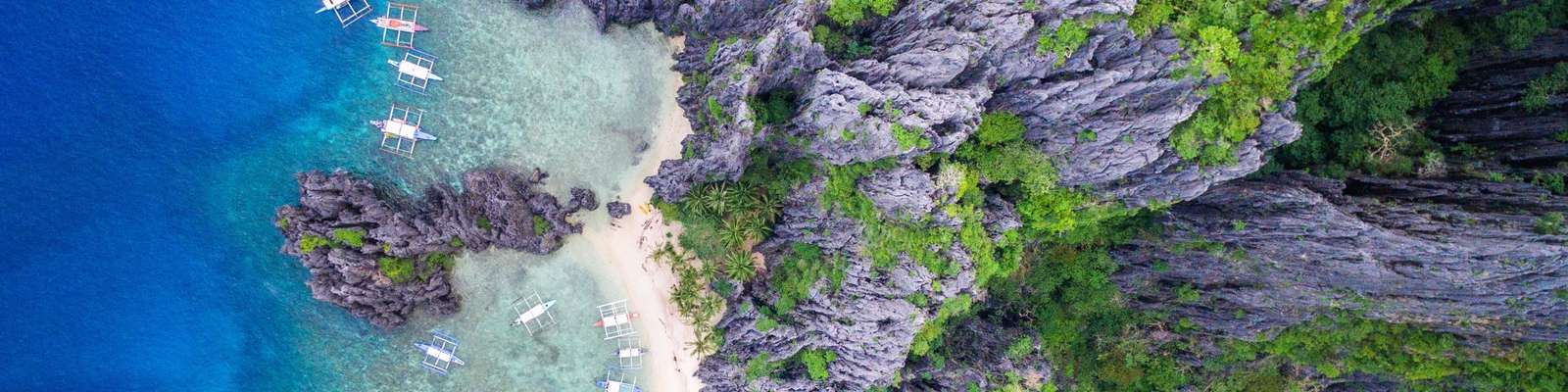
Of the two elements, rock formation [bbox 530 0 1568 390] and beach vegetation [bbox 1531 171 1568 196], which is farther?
rock formation [bbox 530 0 1568 390]

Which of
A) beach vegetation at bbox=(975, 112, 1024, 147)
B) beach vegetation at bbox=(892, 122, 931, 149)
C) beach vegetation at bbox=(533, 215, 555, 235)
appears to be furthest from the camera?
beach vegetation at bbox=(533, 215, 555, 235)

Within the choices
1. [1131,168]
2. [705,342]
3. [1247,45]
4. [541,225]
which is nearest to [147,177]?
[541,225]

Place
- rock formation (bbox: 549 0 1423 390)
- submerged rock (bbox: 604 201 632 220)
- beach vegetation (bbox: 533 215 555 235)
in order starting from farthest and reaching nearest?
submerged rock (bbox: 604 201 632 220) < beach vegetation (bbox: 533 215 555 235) < rock formation (bbox: 549 0 1423 390)

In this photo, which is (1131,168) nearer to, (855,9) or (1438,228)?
(1438,228)

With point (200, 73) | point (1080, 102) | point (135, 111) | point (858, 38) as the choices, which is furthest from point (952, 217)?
point (135, 111)

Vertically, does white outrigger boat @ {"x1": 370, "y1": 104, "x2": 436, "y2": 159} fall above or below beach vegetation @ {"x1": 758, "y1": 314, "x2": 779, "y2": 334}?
above

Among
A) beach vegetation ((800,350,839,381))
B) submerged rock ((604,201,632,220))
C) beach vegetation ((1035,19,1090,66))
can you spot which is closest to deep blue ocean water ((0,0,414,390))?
submerged rock ((604,201,632,220))

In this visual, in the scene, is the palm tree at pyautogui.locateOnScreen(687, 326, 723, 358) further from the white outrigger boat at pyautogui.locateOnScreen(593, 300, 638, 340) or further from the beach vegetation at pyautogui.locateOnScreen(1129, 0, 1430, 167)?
the beach vegetation at pyautogui.locateOnScreen(1129, 0, 1430, 167)

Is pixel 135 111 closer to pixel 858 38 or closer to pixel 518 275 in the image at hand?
pixel 518 275
